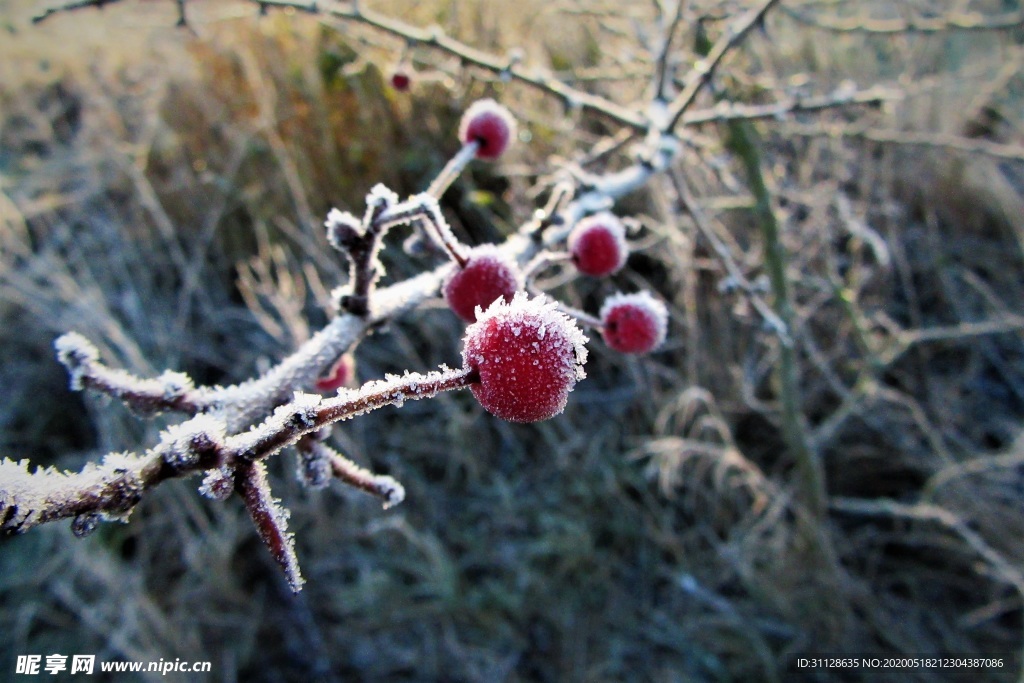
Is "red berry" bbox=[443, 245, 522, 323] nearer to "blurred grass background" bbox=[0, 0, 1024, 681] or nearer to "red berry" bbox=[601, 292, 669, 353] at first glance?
"red berry" bbox=[601, 292, 669, 353]

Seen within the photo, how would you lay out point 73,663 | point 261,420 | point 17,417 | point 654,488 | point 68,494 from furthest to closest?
point 17,417
point 654,488
point 73,663
point 261,420
point 68,494

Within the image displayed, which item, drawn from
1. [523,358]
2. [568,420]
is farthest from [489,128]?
[568,420]

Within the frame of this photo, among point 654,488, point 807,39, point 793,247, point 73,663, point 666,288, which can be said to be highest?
point 807,39

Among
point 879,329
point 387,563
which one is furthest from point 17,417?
point 879,329

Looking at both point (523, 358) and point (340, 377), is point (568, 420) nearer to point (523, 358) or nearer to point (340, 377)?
point (340, 377)

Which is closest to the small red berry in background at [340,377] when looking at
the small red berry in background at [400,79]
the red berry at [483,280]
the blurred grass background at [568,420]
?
the red berry at [483,280]

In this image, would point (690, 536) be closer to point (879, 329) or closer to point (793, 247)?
point (793, 247)
